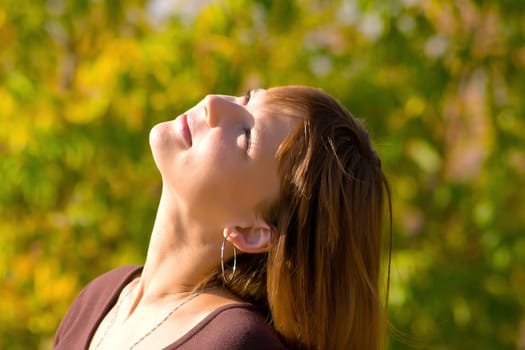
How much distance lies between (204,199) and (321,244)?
0.95 ft

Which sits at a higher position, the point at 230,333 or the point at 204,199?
the point at 204,199

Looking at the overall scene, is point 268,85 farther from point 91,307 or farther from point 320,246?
point 320,246

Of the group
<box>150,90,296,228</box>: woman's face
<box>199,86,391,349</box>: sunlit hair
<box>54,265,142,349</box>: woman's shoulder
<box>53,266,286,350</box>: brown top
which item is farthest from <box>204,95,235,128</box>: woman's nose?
<box>54,265,142,349</box>: woman's shoulder

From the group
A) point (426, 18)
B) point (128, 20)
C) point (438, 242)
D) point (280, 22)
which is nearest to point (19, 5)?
point (128, 20)

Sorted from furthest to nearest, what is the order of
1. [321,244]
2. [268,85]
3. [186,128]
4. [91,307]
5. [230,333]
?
[268,85] < [91,307] < [186,128] < [321,244] < [230,333]

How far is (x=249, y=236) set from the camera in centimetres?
206

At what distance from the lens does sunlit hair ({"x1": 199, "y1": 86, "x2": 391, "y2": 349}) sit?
200 centimetres

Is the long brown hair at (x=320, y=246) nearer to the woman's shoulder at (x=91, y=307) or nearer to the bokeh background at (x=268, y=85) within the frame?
the woman's shoulder at (x=91, y=307)

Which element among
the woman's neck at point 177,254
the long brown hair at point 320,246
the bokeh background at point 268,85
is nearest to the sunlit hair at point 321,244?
the long brown hair at point 320,246

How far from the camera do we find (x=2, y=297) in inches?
166

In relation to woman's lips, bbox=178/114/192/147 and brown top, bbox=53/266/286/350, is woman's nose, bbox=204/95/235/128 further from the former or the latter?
brown top, bbox=53/266/286/350

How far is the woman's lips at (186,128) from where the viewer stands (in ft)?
6.90

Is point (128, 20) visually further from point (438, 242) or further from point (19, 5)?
point (438, 242)

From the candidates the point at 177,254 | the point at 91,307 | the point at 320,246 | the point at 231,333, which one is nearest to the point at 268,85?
the point at 91,307
